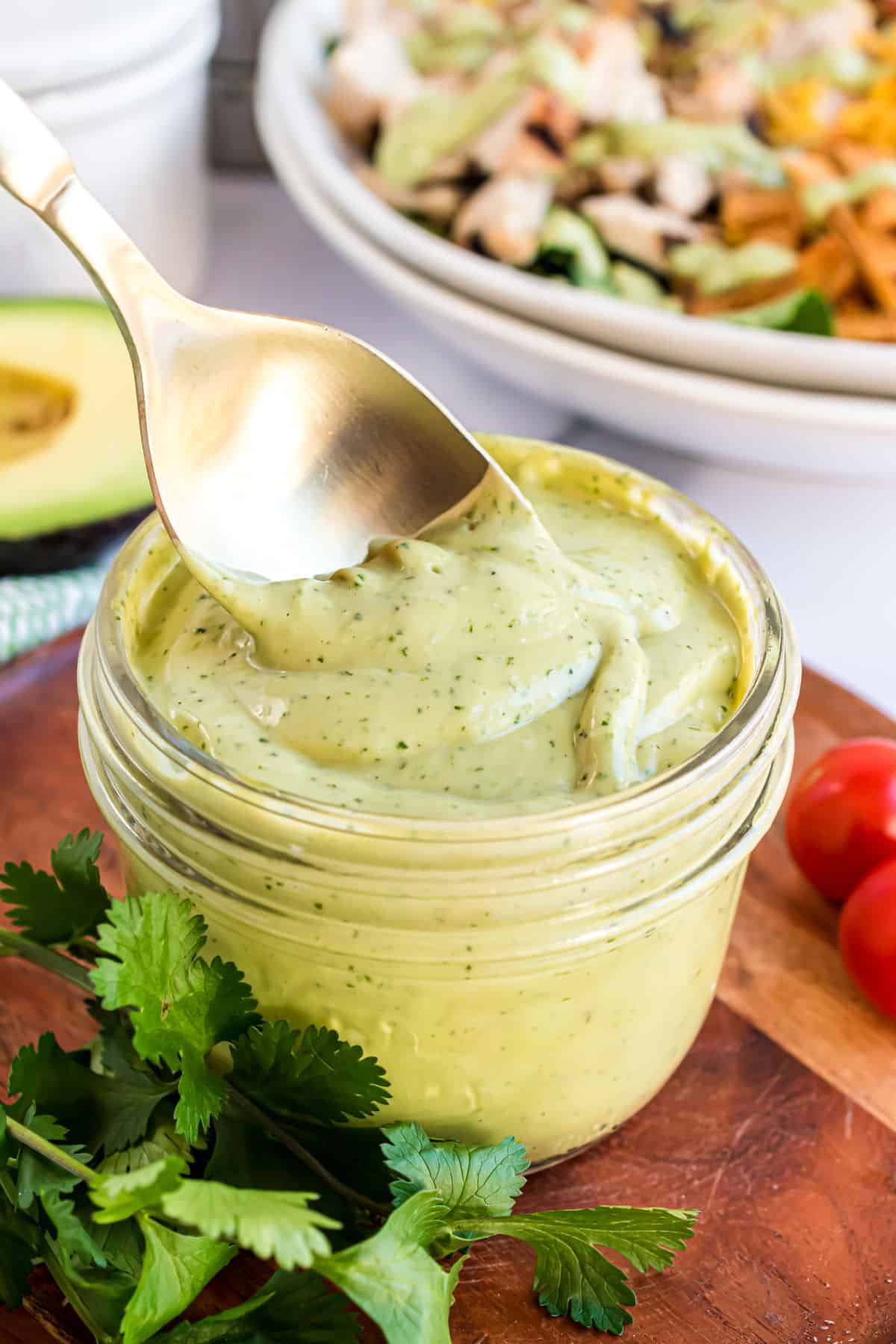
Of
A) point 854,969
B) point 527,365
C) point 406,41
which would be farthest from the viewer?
point 406,41

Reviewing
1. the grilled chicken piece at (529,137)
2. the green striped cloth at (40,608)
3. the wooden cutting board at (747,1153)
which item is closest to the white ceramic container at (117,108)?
the grilled chicken piece at (529,137)

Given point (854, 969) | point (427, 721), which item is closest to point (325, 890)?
point (427, 721)

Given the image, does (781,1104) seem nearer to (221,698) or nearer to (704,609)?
(704,609)

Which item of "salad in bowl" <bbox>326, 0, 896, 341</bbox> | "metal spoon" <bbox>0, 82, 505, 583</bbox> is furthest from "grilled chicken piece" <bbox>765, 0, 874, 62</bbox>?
"metal spoon" <bbox>0, 82, 505, 583</bbox>

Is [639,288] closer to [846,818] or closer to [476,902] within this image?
[846,818]

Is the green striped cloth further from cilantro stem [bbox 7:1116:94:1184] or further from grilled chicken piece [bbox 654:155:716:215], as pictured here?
grilled chicken piece [bbox 654:155:716:215]

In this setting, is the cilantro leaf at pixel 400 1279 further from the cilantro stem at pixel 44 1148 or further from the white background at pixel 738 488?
the white background at pixel 738 488
